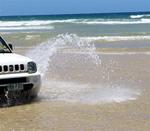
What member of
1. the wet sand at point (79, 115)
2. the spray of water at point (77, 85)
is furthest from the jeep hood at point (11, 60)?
the spray of water at point (77, 85)

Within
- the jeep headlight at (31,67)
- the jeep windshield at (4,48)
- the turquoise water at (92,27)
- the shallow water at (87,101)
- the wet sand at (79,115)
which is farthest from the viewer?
the turquoise water at (92,27)

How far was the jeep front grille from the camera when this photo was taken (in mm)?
8125

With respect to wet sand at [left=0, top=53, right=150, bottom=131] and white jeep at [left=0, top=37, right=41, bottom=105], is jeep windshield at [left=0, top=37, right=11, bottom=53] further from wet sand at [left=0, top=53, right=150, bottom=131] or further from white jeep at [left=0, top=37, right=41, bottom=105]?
wet sand at [left=0, top=53, right=150, bottom=131]

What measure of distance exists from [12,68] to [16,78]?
0.58 ft

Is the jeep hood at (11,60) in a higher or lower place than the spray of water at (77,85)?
higher

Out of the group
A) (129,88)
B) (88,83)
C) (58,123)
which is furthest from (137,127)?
(88,83)

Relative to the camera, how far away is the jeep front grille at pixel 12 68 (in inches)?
320

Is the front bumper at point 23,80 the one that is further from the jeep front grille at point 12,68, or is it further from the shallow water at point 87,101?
the shallow water at point 87,101

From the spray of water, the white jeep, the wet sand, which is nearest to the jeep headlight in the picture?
the white jeep

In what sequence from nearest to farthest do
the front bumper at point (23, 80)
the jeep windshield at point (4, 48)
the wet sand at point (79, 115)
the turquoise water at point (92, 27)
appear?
the wet sand at point (79, 115) < the front bumper at point (23, 80) < the jeep windshield at point (4, 48) < the turquoise water at point (92, 27)

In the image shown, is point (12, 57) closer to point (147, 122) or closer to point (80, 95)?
point (80, 95)

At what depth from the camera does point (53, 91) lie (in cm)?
995

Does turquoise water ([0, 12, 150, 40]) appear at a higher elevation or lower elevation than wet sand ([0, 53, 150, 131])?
lower

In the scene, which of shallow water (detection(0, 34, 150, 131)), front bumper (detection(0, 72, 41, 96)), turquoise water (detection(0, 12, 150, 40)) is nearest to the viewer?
shallow water (detection(0, 34, 150, 131))
